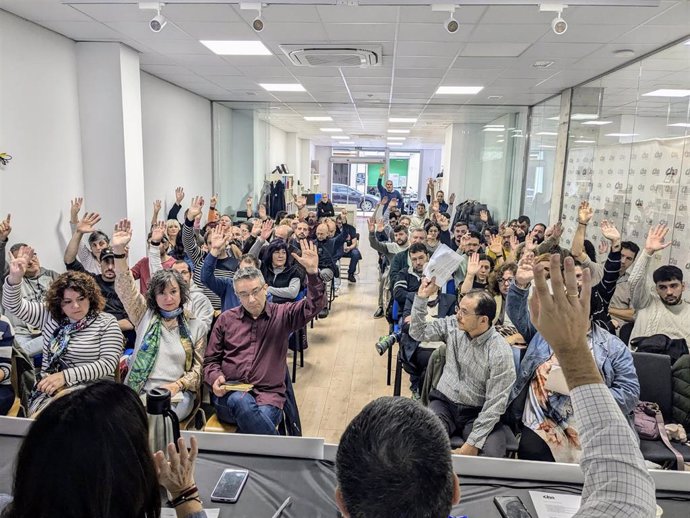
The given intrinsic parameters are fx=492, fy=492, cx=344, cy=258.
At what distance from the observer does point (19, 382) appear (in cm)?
298

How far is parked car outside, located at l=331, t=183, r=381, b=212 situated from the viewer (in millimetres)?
23641

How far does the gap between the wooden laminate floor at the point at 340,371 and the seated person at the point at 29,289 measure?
6.71 ft

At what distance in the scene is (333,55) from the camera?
509cm

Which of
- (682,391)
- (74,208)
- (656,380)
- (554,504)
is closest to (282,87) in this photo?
(74,208)

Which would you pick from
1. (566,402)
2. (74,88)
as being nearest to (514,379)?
(566,402)

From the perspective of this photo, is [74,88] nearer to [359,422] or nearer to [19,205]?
[19,205]

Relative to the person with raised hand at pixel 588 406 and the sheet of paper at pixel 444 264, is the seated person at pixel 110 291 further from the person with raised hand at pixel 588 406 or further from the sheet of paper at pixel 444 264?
the person with raised hand at pixel 588 406

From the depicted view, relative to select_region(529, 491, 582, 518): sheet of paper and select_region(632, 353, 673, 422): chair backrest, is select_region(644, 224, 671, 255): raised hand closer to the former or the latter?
select_region(632, 353, 673, 422): chair backrest

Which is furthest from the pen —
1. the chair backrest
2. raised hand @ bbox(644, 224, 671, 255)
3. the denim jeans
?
raised hand @ bbox(644, 224, 671, 255)

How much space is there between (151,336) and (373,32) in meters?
3.25

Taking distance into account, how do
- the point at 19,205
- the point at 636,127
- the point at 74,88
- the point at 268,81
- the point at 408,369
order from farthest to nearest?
the point at 268,81, the point at 636,127, the point at 74,88, the point at 19,205, the point at 408,369

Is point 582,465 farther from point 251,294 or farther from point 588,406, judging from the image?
point 251,294

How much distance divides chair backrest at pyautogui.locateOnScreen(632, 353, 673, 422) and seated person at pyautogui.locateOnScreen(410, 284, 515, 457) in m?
0.87

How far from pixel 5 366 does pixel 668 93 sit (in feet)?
20.3
